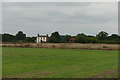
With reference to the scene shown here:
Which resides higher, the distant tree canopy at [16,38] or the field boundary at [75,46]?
the distant tree canopy at [16,38]

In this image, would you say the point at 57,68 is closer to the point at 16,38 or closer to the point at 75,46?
the point at 75,46

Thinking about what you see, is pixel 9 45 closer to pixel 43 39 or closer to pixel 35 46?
pixel 35 46

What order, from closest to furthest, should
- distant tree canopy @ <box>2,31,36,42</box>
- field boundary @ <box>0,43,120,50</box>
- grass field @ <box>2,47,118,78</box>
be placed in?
grass field @ <box>2,47,118,78</box> < field boundary @ <box>0,43,120,50</box> < distant tree canopy @ <box>2,31,36,42</box>

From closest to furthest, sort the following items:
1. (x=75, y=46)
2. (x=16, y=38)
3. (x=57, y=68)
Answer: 1. (x=57, y=68)
2. (x=75, y=46)
3. (x=16, y=38)

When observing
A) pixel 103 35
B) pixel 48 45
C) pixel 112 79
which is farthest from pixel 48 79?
pixel 103 35

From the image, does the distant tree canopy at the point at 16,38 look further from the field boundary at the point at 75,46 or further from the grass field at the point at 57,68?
the grass field at the point at 57,68

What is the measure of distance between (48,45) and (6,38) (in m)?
22.8

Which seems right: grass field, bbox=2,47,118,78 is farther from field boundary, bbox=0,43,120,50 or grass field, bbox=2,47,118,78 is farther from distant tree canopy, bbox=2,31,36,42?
distant tree canopy, bbox=2,31,36,42

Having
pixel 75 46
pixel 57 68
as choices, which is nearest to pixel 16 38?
pixel 75 46

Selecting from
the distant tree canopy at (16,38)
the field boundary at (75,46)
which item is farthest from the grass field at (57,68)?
the distant tree canopy at (16,38)

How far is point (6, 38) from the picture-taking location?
84188mm

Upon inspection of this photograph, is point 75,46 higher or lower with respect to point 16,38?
lower

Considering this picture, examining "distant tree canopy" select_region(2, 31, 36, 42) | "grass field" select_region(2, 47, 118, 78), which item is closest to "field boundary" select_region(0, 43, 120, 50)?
"distant tree canopy" select_region(2, 31, 36, 42)

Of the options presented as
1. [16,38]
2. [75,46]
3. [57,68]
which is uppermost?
[16,38]
